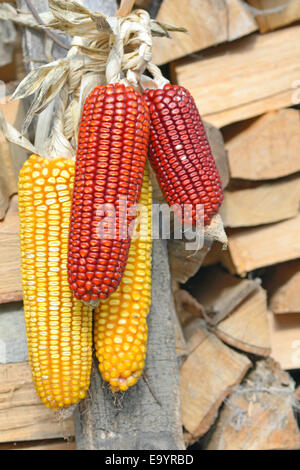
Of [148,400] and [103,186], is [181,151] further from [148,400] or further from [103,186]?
[148,400]

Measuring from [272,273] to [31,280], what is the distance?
2.44 ft

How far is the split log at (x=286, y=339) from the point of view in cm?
121

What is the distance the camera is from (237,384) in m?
1.10

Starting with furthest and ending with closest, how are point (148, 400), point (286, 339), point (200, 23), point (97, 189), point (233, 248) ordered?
point (286, 339), point (233, 248), point (200, 23), point (148, 400), point (97, 189)

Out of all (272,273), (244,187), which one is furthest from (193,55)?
(272,273)

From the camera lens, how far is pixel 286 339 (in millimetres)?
1224

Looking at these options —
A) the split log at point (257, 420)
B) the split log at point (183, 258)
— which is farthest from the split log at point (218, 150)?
the split log at point (257, 420)

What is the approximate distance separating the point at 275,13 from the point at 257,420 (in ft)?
3.21

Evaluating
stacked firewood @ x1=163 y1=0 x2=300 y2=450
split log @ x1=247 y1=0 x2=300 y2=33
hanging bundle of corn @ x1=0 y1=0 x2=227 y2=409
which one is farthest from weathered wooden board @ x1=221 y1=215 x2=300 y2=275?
split log @ x1=247 y1=0 x2=300 y2=33

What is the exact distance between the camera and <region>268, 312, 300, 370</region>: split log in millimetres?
1208

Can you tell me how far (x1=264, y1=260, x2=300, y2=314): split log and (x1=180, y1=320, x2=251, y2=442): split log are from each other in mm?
175

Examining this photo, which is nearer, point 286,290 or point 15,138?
point 15,138

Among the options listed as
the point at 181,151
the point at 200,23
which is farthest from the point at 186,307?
the point at 200,23

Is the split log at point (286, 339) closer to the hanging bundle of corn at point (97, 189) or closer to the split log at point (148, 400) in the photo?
the split log at point (148, 400)
